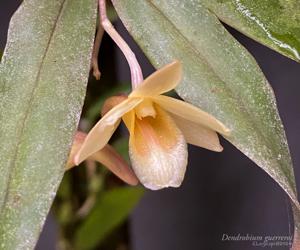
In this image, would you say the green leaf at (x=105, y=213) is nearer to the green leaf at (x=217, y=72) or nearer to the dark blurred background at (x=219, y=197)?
the dark blurred background at (x=219, y=197)

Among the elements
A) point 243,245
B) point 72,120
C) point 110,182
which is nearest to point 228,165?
point 243,245

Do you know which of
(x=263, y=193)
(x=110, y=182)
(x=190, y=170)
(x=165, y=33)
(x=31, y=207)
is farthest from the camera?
(x=190, y=170)

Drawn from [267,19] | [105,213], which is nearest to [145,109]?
[267,19]

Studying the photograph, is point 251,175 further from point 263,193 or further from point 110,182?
point 110,182

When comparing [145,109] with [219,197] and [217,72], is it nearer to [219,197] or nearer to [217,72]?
[217,72]

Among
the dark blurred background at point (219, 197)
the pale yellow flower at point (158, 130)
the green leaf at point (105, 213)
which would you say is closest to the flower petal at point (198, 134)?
the pale yellow flower at point (158, 130)

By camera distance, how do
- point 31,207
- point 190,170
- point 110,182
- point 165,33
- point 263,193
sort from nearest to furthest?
point 31,207 → point 165,33 → point 110,182 → point 263,193 → point 190,170
